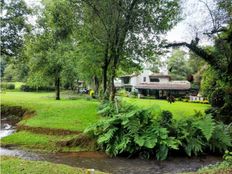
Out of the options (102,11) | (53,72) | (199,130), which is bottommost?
(199,130)

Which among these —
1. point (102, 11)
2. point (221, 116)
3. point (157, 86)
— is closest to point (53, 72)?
point (102, 11)

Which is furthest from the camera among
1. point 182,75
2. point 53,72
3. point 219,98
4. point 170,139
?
point 182,75

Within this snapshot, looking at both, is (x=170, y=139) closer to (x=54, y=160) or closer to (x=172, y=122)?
(x=172, y=122)

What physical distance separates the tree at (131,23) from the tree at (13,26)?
8506 millimetres

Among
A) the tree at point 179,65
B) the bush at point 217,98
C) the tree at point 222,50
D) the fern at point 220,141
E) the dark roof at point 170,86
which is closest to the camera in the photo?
the fern at point 220,141

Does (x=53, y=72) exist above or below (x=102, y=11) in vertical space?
below

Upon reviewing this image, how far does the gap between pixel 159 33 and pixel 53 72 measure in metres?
15.7

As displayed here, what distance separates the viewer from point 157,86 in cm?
5184

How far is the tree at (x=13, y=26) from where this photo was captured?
2378 centimetres

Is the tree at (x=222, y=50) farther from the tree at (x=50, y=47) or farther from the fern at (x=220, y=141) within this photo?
the tree at (x=50, y=47)

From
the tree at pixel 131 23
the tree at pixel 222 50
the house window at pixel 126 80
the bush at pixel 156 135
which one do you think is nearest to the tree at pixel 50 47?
the tree at pixel 131 23

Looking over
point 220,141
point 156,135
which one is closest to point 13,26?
point 156,135

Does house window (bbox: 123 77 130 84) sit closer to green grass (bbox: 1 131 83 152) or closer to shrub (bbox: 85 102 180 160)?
green grass (bbox: 1 131 83 152)

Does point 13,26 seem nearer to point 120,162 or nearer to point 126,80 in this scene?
point 120,162
